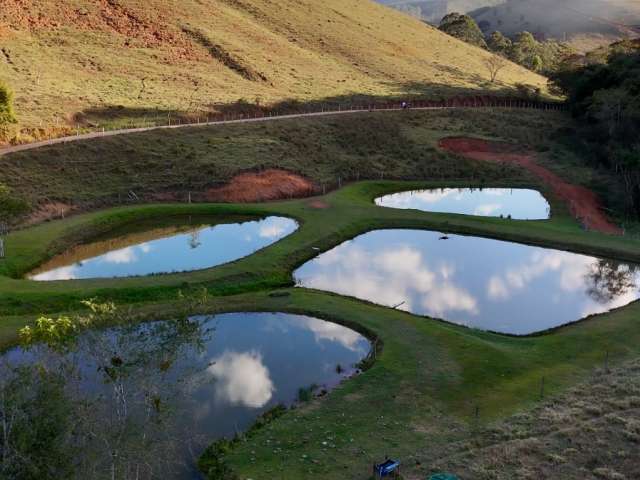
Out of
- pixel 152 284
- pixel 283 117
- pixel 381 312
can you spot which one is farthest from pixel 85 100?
pixel 381 312

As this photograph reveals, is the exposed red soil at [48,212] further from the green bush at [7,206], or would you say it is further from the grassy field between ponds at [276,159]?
the green bush at [7,206]

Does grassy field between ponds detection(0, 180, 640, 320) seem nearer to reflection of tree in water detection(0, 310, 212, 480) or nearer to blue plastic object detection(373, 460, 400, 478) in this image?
reflection of tree in water detection(0, 310, 212, 480)

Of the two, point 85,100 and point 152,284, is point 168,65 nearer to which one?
point 85,100

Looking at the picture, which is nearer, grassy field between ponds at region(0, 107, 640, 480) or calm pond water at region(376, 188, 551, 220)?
grassy field between ponds at region(0, 107, 640, 480)

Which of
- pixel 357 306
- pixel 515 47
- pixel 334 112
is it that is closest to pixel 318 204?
pixel 357 306

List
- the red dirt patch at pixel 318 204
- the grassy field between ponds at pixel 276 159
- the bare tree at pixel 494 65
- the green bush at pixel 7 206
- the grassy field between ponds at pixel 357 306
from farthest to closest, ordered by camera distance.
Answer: the bare tree at pixel 494 65 → the grassy field between ponds at pixel 276 159 → the red dirt patch at pixel 318 204 → the green bush at pixel 7 206 → the grassy field between ponds at pixel 357 306

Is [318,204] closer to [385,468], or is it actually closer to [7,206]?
[7,206]

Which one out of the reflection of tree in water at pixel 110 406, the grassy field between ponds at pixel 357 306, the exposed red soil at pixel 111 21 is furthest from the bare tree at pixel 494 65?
the reflection of tree in water at pixel 110 406

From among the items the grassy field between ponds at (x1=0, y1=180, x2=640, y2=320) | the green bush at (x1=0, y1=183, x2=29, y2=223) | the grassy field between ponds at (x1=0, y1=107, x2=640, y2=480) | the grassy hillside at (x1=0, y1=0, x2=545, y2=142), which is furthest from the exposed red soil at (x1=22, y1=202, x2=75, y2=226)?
the grassy hillside at (x1=0, y1=0, x2=545, y2=142)
